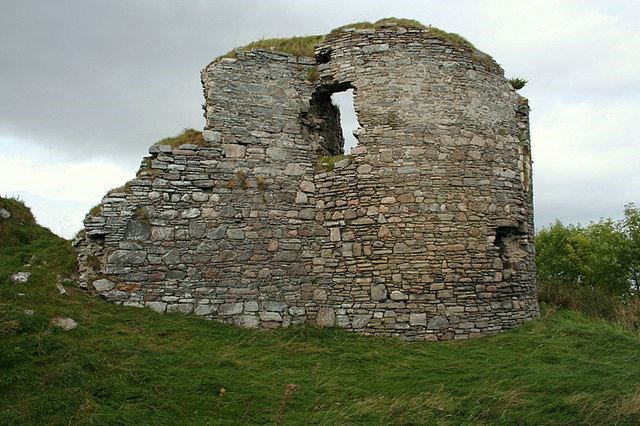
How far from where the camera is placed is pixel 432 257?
9594 millimetres

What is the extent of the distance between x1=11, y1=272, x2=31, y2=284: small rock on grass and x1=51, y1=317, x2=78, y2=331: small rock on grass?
1.63 metres

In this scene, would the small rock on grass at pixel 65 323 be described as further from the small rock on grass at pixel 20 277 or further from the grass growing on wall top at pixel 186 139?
the grass growing on wall top at pixel 186 139

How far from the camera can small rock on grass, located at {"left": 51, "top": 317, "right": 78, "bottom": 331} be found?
310 inches

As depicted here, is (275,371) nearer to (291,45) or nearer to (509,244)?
(509,244)

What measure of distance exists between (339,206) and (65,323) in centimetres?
488

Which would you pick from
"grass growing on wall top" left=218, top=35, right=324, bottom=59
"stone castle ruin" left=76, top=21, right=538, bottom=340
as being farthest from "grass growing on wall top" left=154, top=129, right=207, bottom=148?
"grass growing on wall top" left=218, top=35, right=324, bottom=59

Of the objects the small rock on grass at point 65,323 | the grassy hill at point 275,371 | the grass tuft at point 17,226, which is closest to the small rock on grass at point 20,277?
the grassy hill at point 275,371

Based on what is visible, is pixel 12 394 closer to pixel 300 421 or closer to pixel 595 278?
pixel 300 421

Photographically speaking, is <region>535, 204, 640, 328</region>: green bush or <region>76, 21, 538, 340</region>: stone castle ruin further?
<region>535, 204, 640, 328</region>: green bush

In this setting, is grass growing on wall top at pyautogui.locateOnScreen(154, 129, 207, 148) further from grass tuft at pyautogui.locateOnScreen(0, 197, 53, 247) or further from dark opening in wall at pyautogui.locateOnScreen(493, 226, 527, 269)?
dark opening in wall at pyautogui.locateOnScreen(493, 226, 527, 269)

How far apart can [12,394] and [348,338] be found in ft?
16.4

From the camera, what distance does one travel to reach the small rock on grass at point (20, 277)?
30.1ft

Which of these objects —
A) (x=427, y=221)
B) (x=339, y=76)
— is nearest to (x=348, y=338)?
(x=427, y=221)

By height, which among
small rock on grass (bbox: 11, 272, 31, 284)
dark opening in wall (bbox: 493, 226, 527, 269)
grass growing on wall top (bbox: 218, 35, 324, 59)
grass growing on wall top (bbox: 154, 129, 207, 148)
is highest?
grass growing on wall top (bbox: 218, 35, 324, 59)
